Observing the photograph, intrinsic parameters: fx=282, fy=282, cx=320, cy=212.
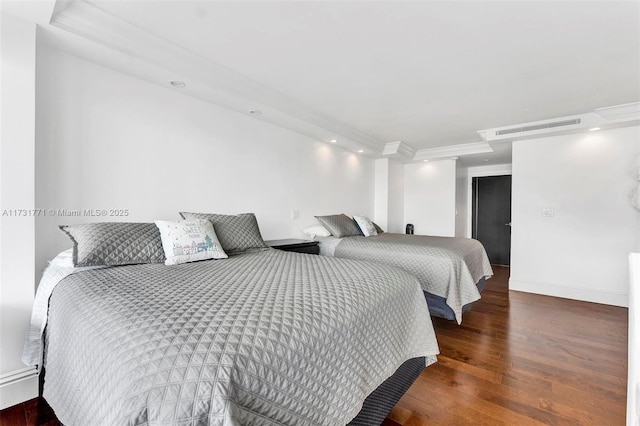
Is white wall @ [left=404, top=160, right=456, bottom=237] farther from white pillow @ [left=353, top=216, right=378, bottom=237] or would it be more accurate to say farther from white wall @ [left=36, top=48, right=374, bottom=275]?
white wall @ [left=36, top=48, right=374, bottom=275]

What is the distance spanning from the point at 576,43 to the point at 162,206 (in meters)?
3.42

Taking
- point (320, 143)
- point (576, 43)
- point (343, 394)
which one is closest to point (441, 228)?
point (320, 143)

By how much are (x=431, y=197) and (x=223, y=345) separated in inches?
220

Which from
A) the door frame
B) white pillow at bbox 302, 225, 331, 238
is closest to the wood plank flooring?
white pillow at bbox 302, 225, 331, 238

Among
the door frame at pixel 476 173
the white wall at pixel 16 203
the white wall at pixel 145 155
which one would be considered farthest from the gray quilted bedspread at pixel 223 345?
the door frame at pixel 476 173

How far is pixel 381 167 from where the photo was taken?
5418 millimetres

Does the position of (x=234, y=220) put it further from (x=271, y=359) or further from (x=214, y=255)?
(x=271, y=359)

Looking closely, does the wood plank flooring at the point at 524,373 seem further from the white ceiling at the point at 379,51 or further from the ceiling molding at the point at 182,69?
the ceiling molding at the point at 182,69

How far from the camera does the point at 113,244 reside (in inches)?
67.6

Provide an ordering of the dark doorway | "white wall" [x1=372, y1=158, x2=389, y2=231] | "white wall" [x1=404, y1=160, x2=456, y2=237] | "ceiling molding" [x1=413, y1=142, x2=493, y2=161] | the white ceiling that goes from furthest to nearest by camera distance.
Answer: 1. the dark doorway
2. "white wall" [x1=404, y1=160, x2=456, y2=237]
3. "white wall" [x1=372, y1=158, x2=389, y2=231]
4. "ceiling molding" [x1=413, y1=142, x2=493, y2=161]
5. the white ceiling

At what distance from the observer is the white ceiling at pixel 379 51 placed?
1.70 m

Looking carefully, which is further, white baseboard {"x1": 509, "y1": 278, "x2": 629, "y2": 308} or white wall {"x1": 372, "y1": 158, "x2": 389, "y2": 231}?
white wall {"x1": 372, "y1": 158, "x2": 389, "y2": 231}

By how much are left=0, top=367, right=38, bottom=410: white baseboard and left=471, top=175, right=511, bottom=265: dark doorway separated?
272 inches

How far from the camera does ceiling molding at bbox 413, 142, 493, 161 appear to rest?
477 cm
